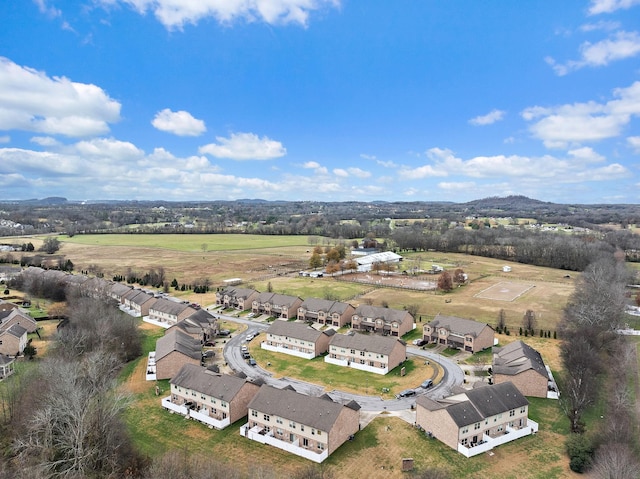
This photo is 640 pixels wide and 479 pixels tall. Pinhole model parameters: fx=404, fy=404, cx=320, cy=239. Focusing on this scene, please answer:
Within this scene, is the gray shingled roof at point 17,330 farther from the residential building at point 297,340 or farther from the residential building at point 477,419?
the residential building at point 477,419

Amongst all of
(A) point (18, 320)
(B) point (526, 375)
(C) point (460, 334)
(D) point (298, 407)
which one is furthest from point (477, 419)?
(A) point (18, 320)

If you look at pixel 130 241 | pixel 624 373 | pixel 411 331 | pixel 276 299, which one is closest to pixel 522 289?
pixel 411 331

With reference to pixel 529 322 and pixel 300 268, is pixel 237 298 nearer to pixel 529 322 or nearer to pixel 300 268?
pixel 300 268

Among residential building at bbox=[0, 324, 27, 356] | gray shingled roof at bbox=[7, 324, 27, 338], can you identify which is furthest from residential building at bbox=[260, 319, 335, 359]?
gray shingled roof at bbox=[7, 324, 27, 338]

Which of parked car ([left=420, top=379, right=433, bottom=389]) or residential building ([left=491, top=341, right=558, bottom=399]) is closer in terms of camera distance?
residential building ([left=491, top=341, right=558, bottom=399])

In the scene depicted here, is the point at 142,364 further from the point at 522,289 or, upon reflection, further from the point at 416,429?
the point at 522,289

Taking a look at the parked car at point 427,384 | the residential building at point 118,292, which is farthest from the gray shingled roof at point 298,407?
the residential building at point 118,292

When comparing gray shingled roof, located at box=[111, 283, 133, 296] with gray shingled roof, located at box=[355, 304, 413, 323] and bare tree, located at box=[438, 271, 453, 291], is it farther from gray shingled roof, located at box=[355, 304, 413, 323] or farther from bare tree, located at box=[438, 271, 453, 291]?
bare tree, located at box=[438, 271, 453, 291]
